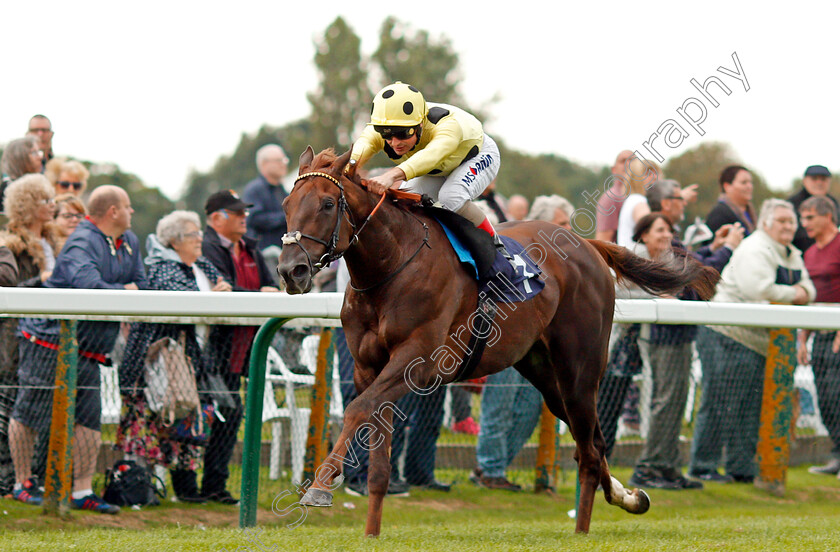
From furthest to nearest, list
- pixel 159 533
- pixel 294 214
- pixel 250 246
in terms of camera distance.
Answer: pixel 250 246 < pixel 159 533 < pixel 294 214

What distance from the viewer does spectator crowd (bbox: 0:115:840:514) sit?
586 cm

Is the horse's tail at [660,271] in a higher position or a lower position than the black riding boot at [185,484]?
higher

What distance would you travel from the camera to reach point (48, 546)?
4.41 meters

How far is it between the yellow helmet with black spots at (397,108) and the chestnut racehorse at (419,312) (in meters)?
0.36

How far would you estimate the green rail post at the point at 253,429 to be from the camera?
17.7 feet

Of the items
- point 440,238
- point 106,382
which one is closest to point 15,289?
point 106,382

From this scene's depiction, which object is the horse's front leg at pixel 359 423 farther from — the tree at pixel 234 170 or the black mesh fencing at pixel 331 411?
the tree at pixel 234 170

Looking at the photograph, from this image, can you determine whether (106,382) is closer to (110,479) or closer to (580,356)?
(110,479)

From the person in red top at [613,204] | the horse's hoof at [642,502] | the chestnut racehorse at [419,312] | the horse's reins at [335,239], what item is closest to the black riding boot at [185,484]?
the chestnut racehorse at [419,312]

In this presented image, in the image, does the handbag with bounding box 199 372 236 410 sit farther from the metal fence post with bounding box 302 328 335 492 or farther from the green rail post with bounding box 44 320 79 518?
the green rail post with bounding box 44 320 79 518

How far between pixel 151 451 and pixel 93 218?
1.54 meters

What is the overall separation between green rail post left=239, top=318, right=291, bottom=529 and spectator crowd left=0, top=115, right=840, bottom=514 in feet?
2.63

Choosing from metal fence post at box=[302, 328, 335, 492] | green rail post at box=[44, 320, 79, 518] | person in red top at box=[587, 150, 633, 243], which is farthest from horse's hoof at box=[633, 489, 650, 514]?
person in red top at box=[587, 150, 633, 243]

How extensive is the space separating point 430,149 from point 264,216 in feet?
13.6
